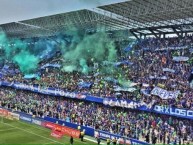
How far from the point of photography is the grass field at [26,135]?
3322 centimetres

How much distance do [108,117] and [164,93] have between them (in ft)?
20.6

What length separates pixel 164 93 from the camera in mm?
34719

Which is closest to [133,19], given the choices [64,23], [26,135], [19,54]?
[64,23]

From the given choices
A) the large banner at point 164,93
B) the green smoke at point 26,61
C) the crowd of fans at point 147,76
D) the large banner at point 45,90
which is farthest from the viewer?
the green smoke at point 26,61

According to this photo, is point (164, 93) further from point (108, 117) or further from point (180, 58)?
point (180, 58)

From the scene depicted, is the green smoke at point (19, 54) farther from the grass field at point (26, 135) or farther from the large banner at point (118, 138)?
the large banner at point (118, 138)

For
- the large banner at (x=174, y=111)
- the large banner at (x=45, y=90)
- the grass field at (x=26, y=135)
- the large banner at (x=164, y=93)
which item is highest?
the large banner at (x=164, y=93)

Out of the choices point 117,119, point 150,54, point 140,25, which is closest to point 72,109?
point 117,119

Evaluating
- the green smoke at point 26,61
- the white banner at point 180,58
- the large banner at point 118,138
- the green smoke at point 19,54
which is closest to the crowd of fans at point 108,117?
the large banner at point 118,138

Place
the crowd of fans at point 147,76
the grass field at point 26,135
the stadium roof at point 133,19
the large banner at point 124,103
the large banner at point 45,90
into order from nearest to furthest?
the grass field at point 26,135 → the large banner at point 124,103 → the crowd of fans at point 147,76 → the stadium roof at point 133,19 → the large banner at point 45,90

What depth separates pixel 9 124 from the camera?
138 feet

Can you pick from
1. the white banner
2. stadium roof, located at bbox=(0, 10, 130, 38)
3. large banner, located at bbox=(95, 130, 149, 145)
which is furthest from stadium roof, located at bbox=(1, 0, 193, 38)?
large banner, located at bbox=(95, 130, 149, 145)

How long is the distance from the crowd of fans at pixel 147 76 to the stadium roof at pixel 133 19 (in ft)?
6.15

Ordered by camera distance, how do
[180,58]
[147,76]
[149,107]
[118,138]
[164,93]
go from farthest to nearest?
1. [180,58]
2. [147,76]
3. [164,93]
4. [149,107]
5. [118,138]
